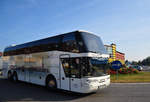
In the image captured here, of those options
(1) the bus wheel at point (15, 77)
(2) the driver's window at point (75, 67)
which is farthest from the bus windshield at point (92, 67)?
(1) the bus wheel at point (15, 77)

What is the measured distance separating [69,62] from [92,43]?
178 centimetres

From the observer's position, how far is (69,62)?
8.33 meters

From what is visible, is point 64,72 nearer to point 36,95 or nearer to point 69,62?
point 69,62

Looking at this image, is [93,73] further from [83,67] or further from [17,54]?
[17,54]

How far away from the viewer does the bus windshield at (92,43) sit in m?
7.87

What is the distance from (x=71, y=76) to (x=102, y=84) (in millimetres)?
1868

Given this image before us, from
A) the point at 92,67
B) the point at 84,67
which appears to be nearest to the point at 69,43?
the point at 84,67

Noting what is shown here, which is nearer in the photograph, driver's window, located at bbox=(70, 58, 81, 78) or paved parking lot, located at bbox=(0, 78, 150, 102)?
paved parking lot, located at bbox=(0, 78, 150, 102)

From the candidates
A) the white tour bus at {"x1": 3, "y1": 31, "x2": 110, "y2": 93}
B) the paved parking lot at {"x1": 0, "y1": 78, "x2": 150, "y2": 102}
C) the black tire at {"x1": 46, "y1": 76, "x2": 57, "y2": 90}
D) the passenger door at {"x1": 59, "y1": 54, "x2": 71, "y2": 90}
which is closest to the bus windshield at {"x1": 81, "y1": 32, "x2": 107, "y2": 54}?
the white tour bus at {"x1": 3, "y1": 31, "x2": 110, "y2": 93}

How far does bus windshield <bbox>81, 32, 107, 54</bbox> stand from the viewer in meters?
7.87

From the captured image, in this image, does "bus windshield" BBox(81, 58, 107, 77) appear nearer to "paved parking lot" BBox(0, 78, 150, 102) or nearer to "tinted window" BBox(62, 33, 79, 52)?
"tinted window" BBox(62, 33, 79, 52)

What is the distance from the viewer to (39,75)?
10.7 meters

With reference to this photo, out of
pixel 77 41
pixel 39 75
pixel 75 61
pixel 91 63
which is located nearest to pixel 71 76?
pixel 75 61

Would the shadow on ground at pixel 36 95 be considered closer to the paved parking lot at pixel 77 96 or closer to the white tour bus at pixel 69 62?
the paved parking lot at pixel 77 96
